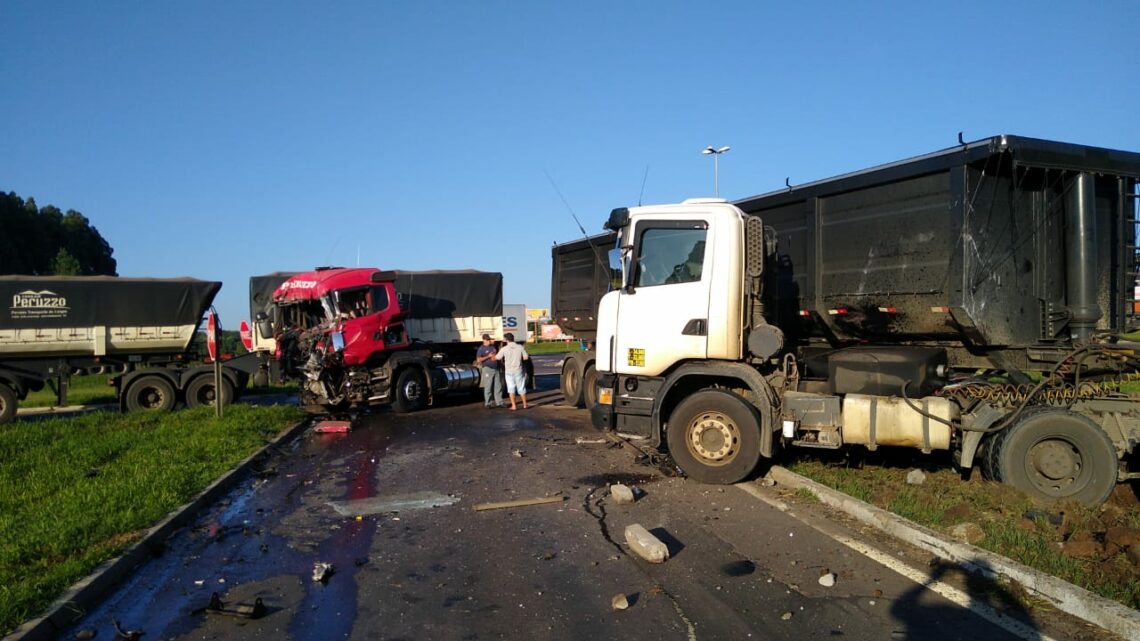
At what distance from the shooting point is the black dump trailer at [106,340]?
603 inches

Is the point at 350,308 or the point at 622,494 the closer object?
the point at 622,494

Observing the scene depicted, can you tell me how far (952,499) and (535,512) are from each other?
3775 mm

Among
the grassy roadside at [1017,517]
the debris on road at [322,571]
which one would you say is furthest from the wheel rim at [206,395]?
the grassy roadside at [1017,517]

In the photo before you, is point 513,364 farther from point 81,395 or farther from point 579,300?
point 81,395

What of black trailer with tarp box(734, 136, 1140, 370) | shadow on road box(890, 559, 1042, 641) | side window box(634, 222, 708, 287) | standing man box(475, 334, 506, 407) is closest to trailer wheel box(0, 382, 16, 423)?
standing man box(475, 334, 506, 407)

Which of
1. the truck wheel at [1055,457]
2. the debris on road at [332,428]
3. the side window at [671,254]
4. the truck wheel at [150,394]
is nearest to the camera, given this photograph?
the truck wheel at [1055,457]

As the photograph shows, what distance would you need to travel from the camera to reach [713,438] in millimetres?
7902

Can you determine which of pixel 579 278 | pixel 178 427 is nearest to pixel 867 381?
pixel 579 278

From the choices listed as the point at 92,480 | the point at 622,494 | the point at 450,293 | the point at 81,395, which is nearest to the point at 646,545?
the point at 622,494

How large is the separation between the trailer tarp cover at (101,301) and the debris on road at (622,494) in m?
13.0

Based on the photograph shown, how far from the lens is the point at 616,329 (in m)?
8.53

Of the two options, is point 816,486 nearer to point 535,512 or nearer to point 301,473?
point 535,512

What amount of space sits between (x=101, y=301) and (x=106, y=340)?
0.84 m

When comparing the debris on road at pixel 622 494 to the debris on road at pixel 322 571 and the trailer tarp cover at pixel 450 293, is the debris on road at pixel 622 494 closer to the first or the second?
the debris on road at pixel 322 571
